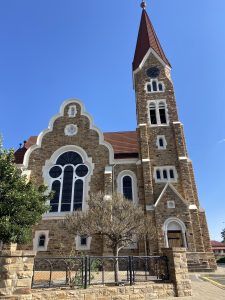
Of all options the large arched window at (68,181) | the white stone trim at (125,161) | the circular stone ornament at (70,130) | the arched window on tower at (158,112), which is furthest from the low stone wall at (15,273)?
the arched window on tower at (158,112)

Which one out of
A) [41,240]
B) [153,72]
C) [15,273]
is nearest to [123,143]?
[153,72]

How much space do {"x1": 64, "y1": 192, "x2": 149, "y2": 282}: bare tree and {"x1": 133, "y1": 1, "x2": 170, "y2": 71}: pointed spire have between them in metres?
20.2

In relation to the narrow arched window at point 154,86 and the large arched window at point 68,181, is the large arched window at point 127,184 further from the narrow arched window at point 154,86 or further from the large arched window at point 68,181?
the narrow arched window at point 154,86

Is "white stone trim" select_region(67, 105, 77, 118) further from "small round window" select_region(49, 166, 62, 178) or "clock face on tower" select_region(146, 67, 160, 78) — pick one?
"clock face on tower" select_region(146, 67, 160, 78)

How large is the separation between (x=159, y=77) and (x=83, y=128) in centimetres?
1059

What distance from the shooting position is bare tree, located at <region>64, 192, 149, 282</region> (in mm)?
12367

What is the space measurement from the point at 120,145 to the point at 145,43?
46.4 feet

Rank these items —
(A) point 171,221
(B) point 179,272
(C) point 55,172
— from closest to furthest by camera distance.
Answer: (B) point 179,272 < (A) point 171,221 < (C) point 55,172

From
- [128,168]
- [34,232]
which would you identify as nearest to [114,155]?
[128,168]

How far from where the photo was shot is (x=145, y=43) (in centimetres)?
3105

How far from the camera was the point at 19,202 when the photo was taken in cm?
1538

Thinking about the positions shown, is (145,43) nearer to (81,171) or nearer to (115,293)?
(81,171)

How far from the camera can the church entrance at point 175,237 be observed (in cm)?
1897

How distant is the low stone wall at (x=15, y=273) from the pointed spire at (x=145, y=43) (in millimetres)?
25951
